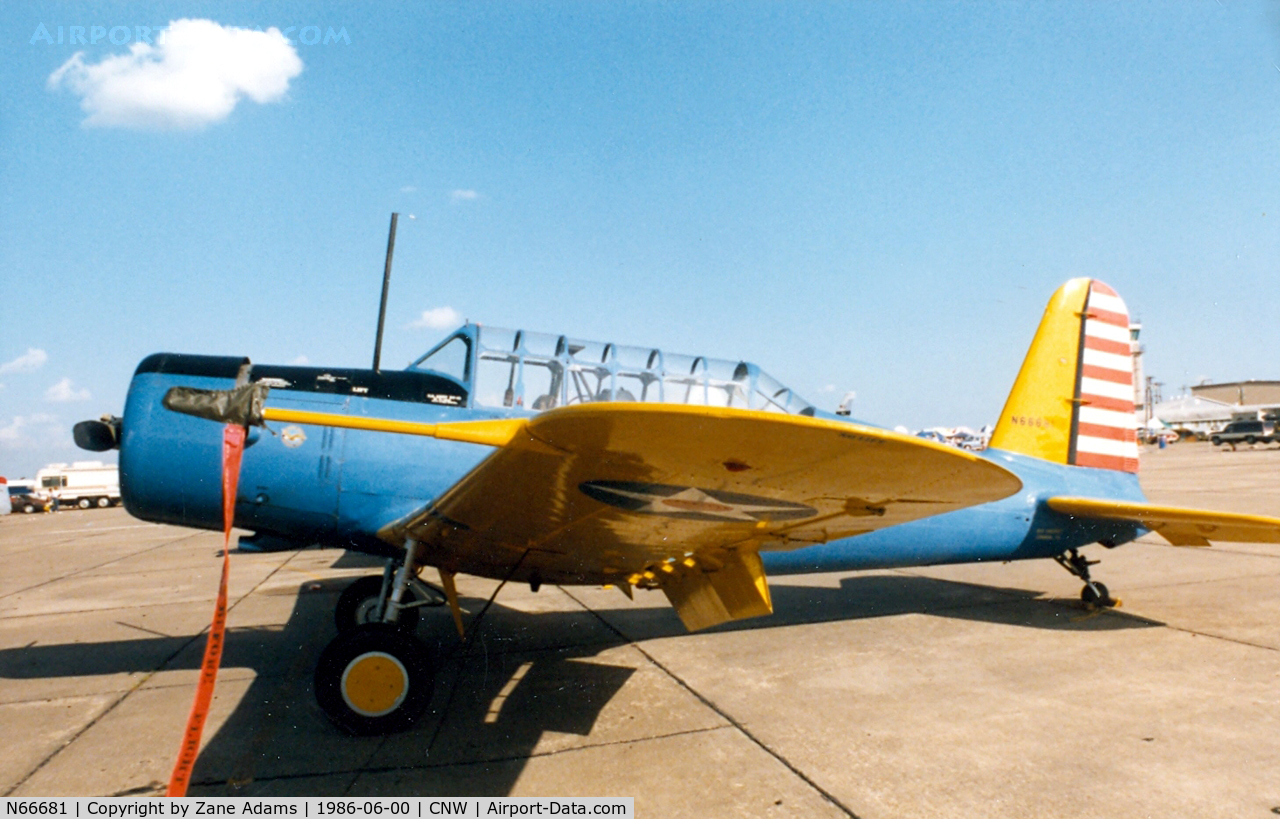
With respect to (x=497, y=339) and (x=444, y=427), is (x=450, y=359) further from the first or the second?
(x=444, y=427)

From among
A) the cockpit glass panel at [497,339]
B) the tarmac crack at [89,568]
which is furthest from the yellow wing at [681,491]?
the tarmac crack at [89,568]

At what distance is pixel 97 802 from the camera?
2.75m

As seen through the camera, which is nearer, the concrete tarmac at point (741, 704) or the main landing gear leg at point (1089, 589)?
the concrete tarmac at point (741, 704)

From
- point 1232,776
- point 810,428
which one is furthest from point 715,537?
point 1232,776

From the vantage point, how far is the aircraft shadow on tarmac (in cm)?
302

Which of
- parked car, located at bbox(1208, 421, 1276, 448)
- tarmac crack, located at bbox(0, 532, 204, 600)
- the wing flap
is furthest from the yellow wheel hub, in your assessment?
parked car, located at bbox(1208, 421, 1276, 448)

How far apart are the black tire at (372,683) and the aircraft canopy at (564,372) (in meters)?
1.72

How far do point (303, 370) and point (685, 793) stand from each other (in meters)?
3.64

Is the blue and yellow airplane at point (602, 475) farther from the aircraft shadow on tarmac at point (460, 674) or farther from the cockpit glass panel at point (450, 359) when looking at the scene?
the aircraft shadow on tarmac at point (460, 674)

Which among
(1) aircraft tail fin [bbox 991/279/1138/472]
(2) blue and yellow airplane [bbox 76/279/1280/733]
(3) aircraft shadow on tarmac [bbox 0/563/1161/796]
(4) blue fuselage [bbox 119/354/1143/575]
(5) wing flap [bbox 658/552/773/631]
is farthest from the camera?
(1) aircraft tail fin [bbox 991/279/1138/472]

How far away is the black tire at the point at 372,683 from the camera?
342cm

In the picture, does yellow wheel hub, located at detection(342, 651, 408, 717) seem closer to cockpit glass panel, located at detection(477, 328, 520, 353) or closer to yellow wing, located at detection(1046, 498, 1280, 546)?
cockpit glass panel, located at detection(477, 328, 520, 353)

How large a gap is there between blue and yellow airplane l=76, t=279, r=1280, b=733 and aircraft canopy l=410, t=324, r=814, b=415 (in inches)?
0.6

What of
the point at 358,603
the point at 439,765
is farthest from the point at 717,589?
the point at 358,603
